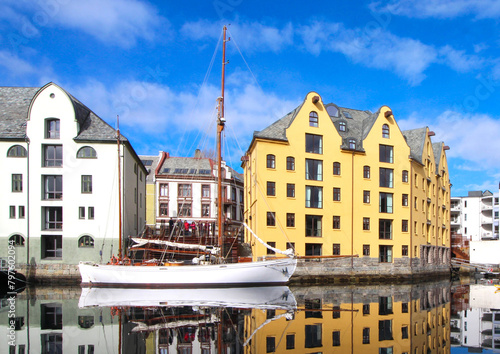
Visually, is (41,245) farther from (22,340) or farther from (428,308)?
(428,308)

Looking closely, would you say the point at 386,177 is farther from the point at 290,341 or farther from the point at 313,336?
the point at 290,341

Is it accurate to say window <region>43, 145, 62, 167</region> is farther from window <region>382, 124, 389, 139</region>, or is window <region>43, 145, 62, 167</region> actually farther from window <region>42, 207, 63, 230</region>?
window <region>382, 124, 389, 139</region>

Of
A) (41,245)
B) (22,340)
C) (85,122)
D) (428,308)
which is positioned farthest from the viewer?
(85,122)

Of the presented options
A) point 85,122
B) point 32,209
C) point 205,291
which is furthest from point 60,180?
point 205,291

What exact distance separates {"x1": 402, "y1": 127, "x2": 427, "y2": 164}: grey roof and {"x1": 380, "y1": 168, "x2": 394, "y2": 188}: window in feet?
17.9

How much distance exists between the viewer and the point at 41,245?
37.6 metres

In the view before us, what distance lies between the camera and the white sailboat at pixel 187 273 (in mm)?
31938

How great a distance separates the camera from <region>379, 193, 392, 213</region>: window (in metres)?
44.8

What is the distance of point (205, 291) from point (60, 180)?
62.4 ft

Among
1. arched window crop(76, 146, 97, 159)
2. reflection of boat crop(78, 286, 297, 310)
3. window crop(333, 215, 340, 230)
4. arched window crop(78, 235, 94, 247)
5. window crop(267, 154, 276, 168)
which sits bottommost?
reflection of boat crop(78, 286, 297, 310)

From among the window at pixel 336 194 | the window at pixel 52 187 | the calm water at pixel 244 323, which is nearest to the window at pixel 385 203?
the window at pixel 336 194

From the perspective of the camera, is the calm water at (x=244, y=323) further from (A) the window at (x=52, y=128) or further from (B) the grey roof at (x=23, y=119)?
(B) the grey roof at (x=23, y=119)

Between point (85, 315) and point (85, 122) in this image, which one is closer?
point (85, 315)

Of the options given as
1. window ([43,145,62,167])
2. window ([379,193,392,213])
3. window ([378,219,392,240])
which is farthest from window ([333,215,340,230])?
window ([43,145,62,167])
